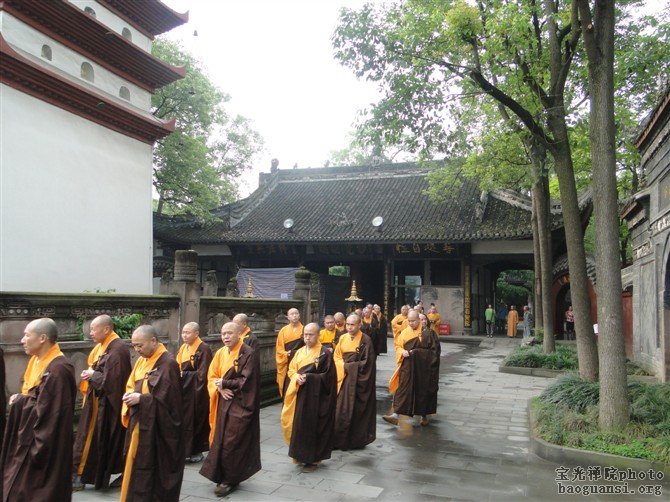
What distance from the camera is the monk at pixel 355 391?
675cm

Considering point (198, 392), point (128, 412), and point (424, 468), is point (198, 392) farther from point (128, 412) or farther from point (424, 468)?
point (424, 468)

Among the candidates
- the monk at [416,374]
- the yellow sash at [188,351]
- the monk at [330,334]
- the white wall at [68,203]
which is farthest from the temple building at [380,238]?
the yellow sash at [188,351]

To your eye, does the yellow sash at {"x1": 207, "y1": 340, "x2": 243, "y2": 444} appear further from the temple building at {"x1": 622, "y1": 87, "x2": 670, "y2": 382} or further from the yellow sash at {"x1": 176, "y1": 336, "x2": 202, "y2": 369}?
the temple building at {"x1": 622, "y1": 87, "x2": 670, "y2": 382}

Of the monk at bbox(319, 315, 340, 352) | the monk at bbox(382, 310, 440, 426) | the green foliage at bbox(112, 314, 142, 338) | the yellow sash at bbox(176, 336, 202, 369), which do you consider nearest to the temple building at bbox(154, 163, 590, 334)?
the monk at bbox(319, 315, 340, 352)

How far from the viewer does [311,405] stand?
19.9 ft

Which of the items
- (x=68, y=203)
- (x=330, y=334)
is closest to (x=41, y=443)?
(x=330, y=334)

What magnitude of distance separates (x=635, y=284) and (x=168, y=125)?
1288 centimetres

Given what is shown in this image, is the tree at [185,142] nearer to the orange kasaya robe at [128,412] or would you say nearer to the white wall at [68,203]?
the white wall at [68,203]

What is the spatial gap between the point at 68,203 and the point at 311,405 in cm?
909

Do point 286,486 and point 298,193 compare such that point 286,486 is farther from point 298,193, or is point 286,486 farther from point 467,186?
point 298,193

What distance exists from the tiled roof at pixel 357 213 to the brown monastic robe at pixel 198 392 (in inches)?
610

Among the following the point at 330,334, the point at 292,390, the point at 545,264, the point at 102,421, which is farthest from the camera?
the point at 545,264

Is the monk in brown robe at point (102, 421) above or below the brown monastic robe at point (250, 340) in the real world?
below

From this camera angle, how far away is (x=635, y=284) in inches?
482
